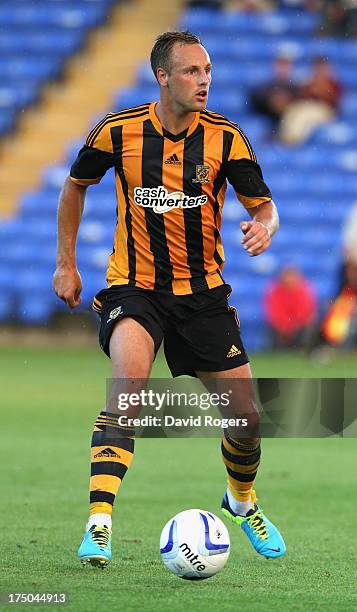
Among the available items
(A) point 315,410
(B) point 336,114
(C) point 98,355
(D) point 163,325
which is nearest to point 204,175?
(D) point 163,325

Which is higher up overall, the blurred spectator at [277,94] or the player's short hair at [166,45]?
the player's short hair at [166,45]

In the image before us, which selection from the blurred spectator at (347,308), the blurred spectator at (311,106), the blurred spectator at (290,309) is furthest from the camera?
the blurred spectator at (311,106)

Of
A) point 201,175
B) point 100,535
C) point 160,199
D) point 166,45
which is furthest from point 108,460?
point 166,45

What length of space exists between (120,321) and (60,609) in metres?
1.45

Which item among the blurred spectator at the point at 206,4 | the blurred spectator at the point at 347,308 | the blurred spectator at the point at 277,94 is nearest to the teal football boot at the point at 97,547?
the blurred spectator at the point at 347,308

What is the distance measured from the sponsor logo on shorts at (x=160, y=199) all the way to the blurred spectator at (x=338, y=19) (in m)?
16.2

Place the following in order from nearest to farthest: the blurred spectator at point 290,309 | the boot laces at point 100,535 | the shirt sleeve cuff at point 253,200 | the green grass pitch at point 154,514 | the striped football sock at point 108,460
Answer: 1. the green grass pitch at point 154,514
2. the boot laces at point 100,535
3. the striped football sock at point 108,460
4. the shirt sleeve cuff at point 253,200
5. the blurred spectator at point 290,309

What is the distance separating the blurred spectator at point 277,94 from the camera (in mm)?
20156

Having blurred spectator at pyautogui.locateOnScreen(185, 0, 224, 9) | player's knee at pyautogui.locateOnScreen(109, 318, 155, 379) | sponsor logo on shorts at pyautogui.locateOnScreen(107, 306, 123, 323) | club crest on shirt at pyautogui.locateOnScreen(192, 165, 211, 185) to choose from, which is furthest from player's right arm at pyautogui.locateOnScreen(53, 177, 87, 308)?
blurred spectator at pyautogui.locateOnScreen(185, 0, 224, 9)

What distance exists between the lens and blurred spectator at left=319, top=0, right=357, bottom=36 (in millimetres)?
21266

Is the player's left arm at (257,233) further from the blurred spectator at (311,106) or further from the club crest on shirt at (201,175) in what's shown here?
the blurred spectator at (311,106)

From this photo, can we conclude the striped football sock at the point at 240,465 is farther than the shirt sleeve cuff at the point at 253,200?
Yes

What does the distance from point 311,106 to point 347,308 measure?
4.82 meters

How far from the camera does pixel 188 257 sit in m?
5.76
